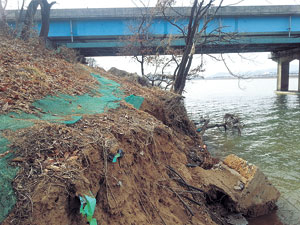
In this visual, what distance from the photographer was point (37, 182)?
2.54 m

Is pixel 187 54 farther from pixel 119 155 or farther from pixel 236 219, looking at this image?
pixel 119 155

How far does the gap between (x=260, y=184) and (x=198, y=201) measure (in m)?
1.91

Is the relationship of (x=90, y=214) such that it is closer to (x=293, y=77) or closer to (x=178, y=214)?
(x=178, y=214)

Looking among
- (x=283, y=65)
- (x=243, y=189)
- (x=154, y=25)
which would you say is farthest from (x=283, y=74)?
(x=243, y=189)

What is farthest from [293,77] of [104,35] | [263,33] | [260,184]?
[260,184]

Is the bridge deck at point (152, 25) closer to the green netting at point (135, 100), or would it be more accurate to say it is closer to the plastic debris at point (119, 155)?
the green netting at point (135, 100)

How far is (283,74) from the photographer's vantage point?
37219mm

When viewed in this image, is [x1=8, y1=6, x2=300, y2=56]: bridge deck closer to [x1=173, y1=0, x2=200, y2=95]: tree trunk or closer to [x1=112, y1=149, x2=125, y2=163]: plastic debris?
[x1=173, y1=0, x2=200, y2=95]: tree trunk

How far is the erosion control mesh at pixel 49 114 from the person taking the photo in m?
2.44

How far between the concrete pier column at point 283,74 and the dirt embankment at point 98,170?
38.1 m

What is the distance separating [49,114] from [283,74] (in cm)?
4046

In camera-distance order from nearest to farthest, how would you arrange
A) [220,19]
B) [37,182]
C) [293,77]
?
[37,182]
[220,19]
[293,77]

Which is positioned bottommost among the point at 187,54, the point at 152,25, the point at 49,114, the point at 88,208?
the point at 88,208

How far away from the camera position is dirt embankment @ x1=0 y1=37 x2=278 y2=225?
2.53m
